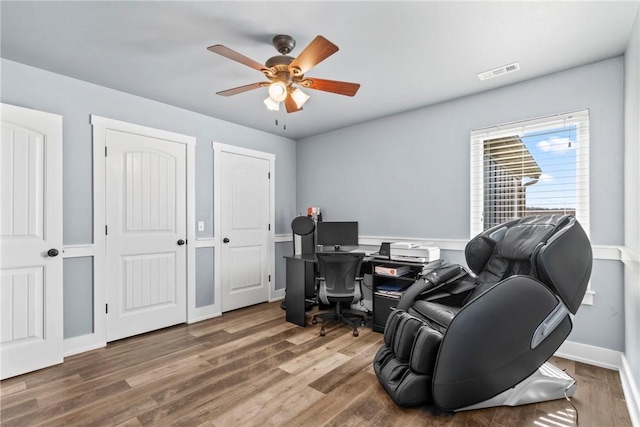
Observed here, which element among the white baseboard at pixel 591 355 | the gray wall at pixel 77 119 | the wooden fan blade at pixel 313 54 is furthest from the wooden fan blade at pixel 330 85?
the white baseboard at pixel 591 355

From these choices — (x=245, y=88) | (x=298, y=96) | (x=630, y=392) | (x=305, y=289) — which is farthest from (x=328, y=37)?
(x=630, y=392)

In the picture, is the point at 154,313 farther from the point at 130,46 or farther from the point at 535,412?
the point at 535,412

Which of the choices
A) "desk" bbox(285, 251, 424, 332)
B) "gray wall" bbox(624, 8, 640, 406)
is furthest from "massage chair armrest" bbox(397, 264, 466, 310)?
"gray wall" bbox(624, 8, 640, 406)

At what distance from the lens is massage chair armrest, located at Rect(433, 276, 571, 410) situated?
186 centimetres

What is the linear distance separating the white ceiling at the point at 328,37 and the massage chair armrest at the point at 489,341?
178cm

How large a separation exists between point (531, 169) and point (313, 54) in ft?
7.99

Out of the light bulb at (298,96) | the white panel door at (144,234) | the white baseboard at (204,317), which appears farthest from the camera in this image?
the white baseboard at (204,317)

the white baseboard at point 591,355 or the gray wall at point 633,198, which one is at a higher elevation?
the gray wall at point 633,198

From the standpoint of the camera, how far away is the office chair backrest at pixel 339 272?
336 centimetres

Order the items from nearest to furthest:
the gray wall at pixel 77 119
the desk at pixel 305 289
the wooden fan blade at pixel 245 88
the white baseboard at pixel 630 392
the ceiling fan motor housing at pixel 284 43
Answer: the white baseboard at pixel 630 392 < the ceiling fan motor housing at pixel 284 43 < the wooden fan blade at pixel 245 88 < the gray wall at pixel 77 119 < the desk at pixel 305 289

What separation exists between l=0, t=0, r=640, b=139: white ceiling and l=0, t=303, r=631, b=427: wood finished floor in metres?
2.60

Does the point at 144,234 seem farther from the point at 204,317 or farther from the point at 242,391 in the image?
the point at 242,391

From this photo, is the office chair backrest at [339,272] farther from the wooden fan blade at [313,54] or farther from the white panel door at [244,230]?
the wooden fan blade at [313,54]

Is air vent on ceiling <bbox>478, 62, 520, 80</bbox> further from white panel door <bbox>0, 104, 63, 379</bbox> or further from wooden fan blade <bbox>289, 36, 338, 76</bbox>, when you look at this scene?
white panel door <bbox>0, 104, 63, 379</bbox>
